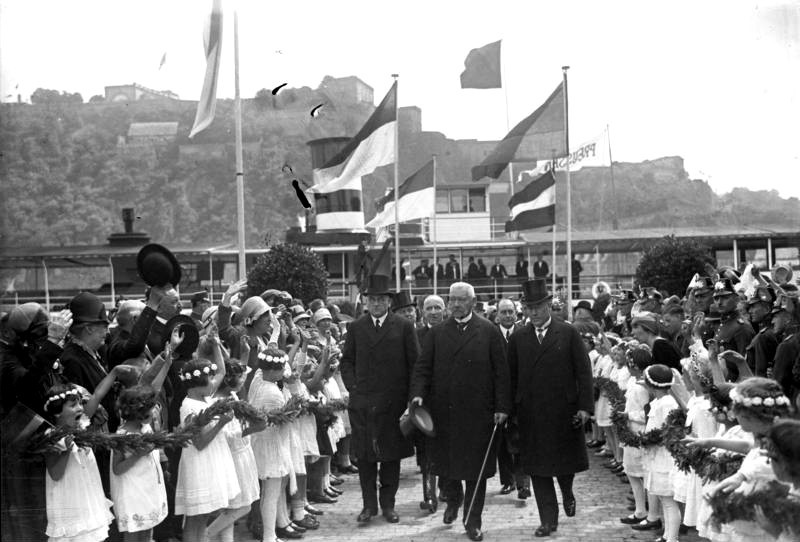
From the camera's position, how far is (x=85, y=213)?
88.7m

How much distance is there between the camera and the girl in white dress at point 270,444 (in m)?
8.14

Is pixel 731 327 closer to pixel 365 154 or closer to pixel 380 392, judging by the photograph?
pixel 380 392

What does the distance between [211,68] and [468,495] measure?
10.2 metres

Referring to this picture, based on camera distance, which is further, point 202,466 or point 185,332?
point 185,332

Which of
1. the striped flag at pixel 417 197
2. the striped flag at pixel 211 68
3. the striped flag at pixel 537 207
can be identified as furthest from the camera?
the striped flag at pixel 417 197

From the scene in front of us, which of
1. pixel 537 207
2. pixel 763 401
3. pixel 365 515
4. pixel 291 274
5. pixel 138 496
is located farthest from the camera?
pixel 291 274

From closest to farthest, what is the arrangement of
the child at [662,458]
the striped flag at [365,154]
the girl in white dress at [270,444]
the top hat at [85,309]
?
1. the top hat at [85,309]
2. the child at [662,458]
3. the girl in white dress at [270,444]
4. the striped flag at [365,154]

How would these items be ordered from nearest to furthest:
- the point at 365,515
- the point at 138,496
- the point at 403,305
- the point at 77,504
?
the point at 77,504
the point at 138,496
the point at 365,515
the point at 403,305

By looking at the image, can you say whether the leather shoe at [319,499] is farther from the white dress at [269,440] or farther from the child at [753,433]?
the child at [753,433]

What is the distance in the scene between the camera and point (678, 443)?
6359 millimetres

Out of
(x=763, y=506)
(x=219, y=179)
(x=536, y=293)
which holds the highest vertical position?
(x=219, y=179)

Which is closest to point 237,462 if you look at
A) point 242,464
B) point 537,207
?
point 242,464

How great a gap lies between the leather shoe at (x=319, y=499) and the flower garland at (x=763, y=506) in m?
6.30

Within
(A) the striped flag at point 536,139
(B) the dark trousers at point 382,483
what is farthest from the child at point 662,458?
(A) the striped flag at point 536,139
